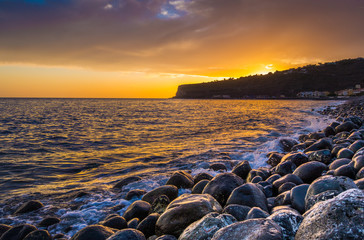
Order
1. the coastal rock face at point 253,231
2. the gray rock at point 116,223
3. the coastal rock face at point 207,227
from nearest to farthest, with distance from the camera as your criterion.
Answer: the coastal rock face at point 253,231
the coastal rock face at point 207,227
the gray rock at point 116,223

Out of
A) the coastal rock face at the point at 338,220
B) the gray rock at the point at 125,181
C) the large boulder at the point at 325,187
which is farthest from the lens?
the gray rock at the point at 125,181

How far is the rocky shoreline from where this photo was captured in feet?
6.45

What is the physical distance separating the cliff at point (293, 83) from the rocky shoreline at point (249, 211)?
106460mm

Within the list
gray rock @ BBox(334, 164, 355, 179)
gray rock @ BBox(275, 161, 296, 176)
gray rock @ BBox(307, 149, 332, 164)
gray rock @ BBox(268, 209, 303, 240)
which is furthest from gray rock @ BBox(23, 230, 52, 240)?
gray rock @ BBox(307, 149, 332, 164)

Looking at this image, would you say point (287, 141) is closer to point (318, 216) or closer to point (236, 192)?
point (236, 192)

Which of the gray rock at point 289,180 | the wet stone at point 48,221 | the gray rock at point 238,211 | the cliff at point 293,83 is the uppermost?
the cliff at point 293,83

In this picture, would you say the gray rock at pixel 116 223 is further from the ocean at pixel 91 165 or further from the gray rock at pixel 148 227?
the ocean at pixel 91 165

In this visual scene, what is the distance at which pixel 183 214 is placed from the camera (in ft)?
10.9

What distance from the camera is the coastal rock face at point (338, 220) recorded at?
5.78ft

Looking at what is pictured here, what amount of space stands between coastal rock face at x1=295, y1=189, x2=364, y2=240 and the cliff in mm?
109232

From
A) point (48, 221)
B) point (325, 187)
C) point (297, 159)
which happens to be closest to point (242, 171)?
point (297, 159)

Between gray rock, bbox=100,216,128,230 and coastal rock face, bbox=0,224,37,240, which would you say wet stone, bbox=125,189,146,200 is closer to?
gray rock, bbox=100,216,128,230

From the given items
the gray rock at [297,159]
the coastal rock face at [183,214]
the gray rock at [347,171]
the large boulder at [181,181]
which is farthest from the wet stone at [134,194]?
the gray rock at [347,171]

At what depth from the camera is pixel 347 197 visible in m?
2.00
